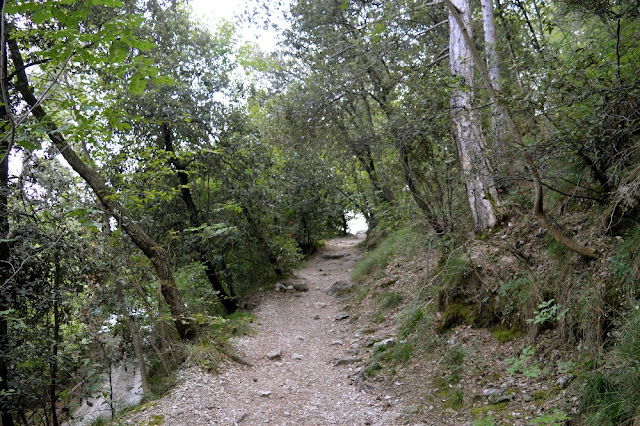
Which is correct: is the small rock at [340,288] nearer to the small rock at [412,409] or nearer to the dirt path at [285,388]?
the dirt path at [285,388]

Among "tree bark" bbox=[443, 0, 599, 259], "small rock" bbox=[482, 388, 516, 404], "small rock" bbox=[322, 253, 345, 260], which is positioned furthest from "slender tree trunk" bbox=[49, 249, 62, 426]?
"small rock" bbox=[322, 253, 345, 260]

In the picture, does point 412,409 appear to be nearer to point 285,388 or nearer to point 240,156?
point 285,388

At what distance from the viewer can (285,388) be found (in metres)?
5.88

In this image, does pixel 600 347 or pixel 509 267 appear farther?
pixel 509 267

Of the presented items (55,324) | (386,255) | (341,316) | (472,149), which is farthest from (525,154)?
(386,255)

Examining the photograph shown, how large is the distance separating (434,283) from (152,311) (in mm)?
4411

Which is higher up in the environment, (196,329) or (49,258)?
(49,258)

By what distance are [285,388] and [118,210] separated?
145 inches

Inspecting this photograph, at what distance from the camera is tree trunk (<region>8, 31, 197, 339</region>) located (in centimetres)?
548

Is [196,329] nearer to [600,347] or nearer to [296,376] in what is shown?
[296,376]

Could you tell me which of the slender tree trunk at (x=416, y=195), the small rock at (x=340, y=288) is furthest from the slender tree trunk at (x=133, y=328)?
the small rock at (x=340, y=288)

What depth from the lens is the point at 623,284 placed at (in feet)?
11.0

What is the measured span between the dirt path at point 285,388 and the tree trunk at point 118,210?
3.65 feet

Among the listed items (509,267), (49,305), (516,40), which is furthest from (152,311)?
(516,40)
